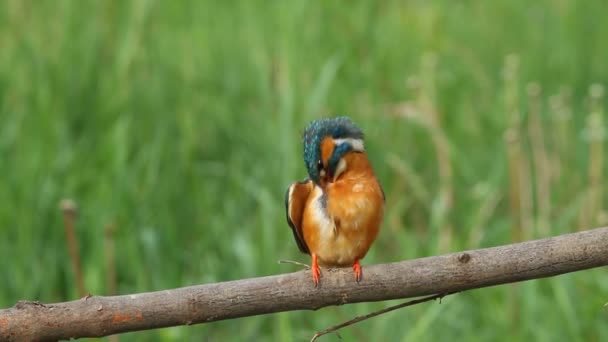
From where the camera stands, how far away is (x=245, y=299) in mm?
2188

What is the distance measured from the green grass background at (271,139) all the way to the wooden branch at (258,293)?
1753mm

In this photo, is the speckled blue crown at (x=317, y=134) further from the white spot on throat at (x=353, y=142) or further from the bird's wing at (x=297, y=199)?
the bird's wing at (x=297, y=199)

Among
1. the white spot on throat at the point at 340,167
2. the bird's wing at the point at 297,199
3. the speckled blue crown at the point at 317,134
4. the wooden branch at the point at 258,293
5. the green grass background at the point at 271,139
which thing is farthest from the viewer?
the green grass background at the point at 271,139

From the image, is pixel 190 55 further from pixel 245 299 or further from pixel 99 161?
pixel 245 299

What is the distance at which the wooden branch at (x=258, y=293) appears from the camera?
86.5 inches

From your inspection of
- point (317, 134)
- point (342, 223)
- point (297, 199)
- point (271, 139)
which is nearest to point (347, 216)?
point (342, 223)

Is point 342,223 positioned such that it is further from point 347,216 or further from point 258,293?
point 258,293

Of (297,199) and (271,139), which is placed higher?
(271,139)

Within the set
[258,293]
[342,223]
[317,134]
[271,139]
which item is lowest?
[258,293]

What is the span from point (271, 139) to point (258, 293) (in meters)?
2.93

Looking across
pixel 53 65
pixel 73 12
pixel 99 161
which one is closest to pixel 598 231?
pixel 99 161

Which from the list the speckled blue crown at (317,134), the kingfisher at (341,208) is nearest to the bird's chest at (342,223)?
the kingfisher at (341,208)

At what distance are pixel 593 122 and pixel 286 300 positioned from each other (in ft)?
9.05

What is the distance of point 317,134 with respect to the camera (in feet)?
8.42
